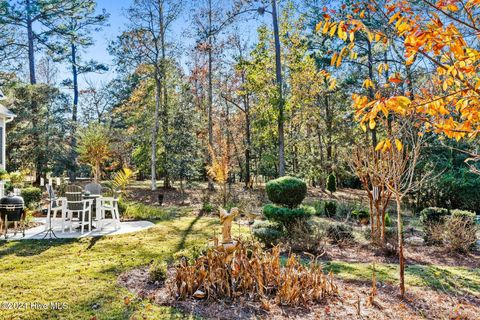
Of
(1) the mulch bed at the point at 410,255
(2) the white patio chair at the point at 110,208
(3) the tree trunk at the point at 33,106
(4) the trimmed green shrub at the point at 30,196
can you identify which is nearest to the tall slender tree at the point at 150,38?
(3) the tree trunk at the point at 33,106

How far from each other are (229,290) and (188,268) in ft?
1.85

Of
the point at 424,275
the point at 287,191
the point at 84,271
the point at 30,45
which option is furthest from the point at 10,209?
the point at 30,45

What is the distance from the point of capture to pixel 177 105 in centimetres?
1770

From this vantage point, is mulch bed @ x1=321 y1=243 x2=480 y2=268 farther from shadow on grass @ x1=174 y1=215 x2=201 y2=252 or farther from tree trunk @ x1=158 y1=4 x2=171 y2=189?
tree trunk @ x1=158 y1=4 x2=171 y2=189

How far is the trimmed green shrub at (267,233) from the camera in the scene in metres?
6.39

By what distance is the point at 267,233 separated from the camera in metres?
6.39

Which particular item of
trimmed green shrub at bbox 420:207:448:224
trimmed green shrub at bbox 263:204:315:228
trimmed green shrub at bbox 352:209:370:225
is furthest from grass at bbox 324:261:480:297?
trimmed green shrub at bbox 352:209:370:225

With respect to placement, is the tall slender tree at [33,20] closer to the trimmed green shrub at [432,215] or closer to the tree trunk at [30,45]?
the tree trunk at [30,45]

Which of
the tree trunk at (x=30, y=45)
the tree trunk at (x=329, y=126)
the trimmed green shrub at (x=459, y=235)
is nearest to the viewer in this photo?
the trimmed green shrub at (x=459, y=235)

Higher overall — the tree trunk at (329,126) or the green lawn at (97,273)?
the tree trunk at (329,126)

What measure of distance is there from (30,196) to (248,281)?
8.80 m

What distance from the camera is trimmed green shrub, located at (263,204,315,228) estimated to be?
703cm

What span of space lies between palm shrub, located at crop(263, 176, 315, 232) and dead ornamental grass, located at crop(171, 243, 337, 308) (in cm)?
272

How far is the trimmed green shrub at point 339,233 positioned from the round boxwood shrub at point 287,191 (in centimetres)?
95
